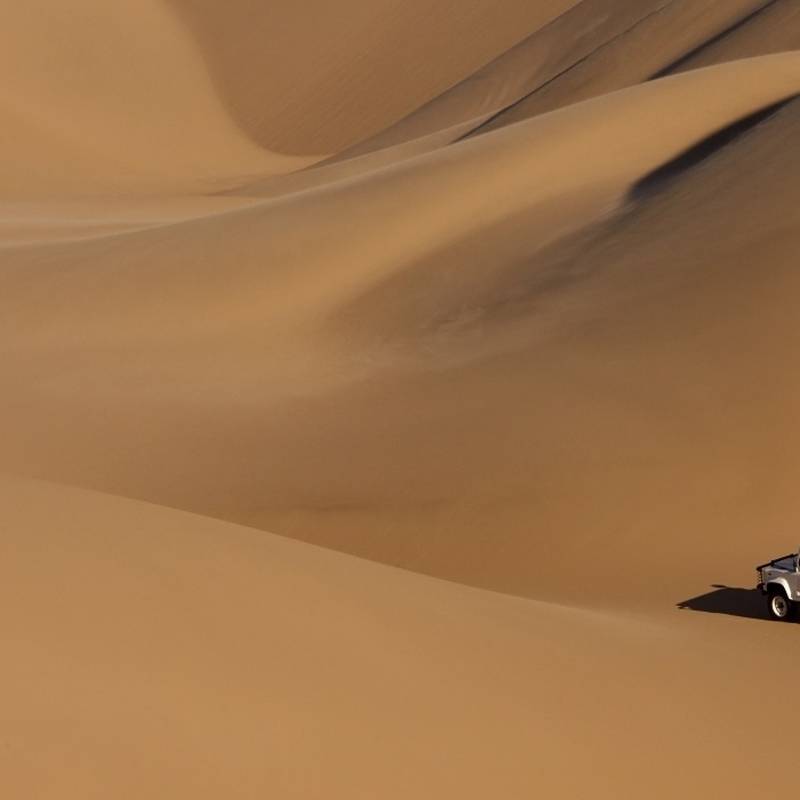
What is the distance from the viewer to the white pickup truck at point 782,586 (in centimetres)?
877

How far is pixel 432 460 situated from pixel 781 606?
364cm

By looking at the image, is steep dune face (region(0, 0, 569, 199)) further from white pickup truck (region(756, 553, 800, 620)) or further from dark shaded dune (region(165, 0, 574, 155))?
white pickup truck (region(756, 553, 800, 620))

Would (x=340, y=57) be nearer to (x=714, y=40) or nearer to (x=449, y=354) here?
(x=714, y=40)

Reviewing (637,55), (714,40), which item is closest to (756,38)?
(714,40)

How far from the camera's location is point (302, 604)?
5.73 m

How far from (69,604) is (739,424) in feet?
24.0

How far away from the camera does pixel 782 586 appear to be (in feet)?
28.8

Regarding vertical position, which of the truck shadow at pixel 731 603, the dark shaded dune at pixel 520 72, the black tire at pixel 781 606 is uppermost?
the dark shaded dune at pixel 520 72

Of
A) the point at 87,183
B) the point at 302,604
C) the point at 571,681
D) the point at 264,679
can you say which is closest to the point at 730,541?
the point at 571,681

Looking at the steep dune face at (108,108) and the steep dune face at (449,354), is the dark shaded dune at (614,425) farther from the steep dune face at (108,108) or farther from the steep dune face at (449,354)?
the steep dune face at (108,108)

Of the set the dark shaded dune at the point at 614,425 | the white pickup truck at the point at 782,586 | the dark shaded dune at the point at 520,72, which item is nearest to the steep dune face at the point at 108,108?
the dark shaded dune at the point at 520,72

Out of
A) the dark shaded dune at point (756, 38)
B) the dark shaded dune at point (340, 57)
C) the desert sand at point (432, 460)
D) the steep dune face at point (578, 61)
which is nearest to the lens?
the desert sand at point (432, 460)

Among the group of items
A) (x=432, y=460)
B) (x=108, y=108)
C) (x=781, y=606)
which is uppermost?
(x=108, y=108)

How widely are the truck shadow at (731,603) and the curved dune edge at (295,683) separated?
2.10 meters
